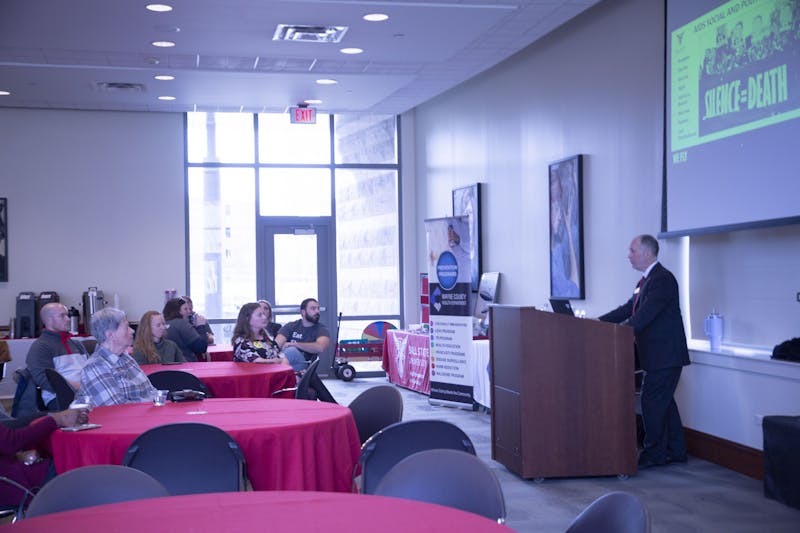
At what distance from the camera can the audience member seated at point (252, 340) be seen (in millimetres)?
7551

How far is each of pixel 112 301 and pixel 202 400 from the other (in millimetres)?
8274

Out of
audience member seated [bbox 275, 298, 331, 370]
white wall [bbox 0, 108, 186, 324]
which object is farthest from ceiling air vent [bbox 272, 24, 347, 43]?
white wall [bbox 0, 108, 186, 324]

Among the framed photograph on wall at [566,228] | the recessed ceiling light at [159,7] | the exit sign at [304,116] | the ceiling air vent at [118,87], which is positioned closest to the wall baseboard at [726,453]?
the framed photograph on wall at [566,228]

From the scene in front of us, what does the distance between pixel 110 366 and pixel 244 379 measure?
5.30ft

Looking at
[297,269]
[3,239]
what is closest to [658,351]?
[297,269]

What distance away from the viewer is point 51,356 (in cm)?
670

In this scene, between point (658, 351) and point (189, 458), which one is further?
point (658, 351)

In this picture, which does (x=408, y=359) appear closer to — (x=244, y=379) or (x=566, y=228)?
(x=566, y=228)

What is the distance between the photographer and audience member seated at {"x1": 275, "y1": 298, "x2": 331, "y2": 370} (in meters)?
8.84

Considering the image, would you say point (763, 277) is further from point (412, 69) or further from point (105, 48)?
point (105, 48)

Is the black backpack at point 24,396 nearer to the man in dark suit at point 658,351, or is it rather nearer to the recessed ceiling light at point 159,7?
the recessed ceiling light at point 159,7

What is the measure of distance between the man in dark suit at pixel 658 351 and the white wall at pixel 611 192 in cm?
33

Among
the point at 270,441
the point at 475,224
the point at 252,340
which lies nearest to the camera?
the point at 270,441

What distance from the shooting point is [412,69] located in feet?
33.6
